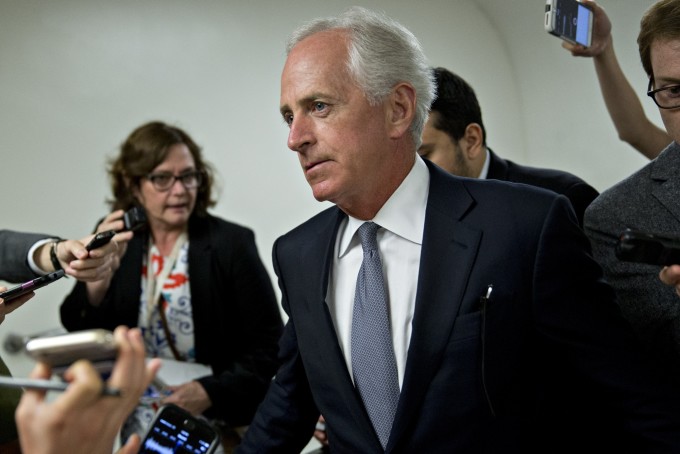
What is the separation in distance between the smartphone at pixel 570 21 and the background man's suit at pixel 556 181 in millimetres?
401

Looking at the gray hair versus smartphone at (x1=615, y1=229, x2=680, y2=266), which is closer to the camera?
smartphone at (x1=615, y1=229, x2=680, y2=266)

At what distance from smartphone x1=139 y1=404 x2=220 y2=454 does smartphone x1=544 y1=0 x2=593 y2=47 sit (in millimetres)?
1099

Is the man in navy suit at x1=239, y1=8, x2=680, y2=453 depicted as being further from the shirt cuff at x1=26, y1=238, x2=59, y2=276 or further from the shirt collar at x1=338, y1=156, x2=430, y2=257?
the shirt cuff at x1=26, y1=238, x2=59, y2=276

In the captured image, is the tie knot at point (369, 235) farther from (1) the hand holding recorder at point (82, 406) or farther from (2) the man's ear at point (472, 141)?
(2) the man's ear at point (472, 141)

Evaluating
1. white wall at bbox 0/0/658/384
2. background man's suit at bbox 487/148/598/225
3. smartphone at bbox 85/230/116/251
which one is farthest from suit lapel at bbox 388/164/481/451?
white wall at bbox 0/0/658/384

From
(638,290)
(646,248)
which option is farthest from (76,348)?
(638,290)

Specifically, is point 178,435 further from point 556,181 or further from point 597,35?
point 597,35

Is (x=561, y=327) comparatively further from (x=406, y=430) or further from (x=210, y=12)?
(x=210, y=12)

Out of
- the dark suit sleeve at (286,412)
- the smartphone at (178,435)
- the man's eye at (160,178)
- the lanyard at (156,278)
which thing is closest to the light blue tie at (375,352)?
the dark suit sleeve at (286,412)

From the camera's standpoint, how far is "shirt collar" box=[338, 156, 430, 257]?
138 centimetres

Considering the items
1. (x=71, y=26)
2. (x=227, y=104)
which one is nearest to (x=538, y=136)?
(x=227, y=104)

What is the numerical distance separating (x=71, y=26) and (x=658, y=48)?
306 centimetres

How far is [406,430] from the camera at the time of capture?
4.12ft

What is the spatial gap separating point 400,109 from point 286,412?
1.97ft
